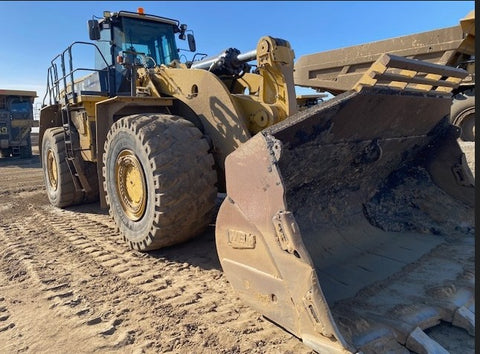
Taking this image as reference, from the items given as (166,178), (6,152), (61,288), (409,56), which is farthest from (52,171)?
(6,152)

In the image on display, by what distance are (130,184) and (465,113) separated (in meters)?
7.56

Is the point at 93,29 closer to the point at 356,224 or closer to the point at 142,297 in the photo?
the point at 142,297

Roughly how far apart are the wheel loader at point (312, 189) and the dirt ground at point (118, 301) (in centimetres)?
22

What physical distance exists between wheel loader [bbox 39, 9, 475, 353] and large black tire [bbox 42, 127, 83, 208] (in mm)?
1612

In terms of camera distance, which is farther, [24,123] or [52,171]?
[24,123]

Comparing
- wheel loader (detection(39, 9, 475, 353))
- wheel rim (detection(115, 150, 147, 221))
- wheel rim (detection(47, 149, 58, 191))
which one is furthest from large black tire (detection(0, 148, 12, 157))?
wheel rim (detection(115, 150, 147, 221))

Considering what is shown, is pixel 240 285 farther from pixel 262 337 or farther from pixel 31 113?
pixel 31 113

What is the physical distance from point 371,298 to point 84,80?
6.00 m

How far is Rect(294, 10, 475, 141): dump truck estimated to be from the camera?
275 inches

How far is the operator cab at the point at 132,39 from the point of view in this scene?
568cm

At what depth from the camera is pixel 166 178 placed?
3.47 metres

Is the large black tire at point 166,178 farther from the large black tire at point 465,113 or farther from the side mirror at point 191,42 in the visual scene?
the large black tire at point 465,113

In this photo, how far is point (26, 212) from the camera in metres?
6.70

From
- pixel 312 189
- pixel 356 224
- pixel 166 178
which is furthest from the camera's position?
pixel 356 224
